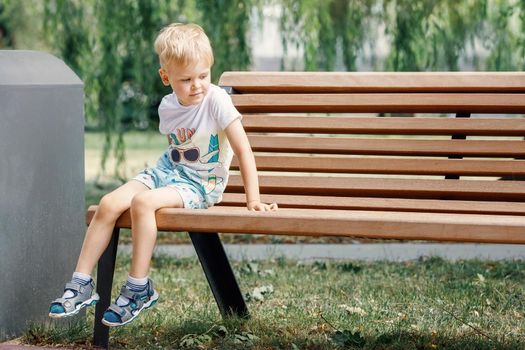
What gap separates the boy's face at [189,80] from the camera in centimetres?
393

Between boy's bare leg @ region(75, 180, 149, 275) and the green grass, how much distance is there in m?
0.42

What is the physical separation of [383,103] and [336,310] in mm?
930

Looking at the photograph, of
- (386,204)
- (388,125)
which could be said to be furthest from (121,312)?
(388,125)

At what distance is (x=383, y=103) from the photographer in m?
4.50

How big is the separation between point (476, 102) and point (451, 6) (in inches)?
170

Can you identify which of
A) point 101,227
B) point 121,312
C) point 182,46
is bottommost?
point 121,312

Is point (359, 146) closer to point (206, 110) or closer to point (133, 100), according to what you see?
point (206, 110)

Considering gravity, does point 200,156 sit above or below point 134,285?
above

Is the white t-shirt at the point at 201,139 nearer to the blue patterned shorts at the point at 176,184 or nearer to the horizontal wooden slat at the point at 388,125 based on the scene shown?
the blue patterned shorts at the point at 176,184

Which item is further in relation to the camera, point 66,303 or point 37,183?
point 37,183

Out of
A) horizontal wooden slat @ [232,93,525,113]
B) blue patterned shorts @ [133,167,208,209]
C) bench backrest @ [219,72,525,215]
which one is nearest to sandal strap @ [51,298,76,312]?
blue patterned shorts @ [133,167,208,209]

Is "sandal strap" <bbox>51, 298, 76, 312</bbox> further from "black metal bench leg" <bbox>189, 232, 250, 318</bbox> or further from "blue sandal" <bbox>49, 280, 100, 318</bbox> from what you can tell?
"black metal bench leg" <bbox>189, 232, 250, 318</bbox>

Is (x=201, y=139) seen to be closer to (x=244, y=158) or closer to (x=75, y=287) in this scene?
(x=244, y=158)

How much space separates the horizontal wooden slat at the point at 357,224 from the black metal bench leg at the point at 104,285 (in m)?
0.25
